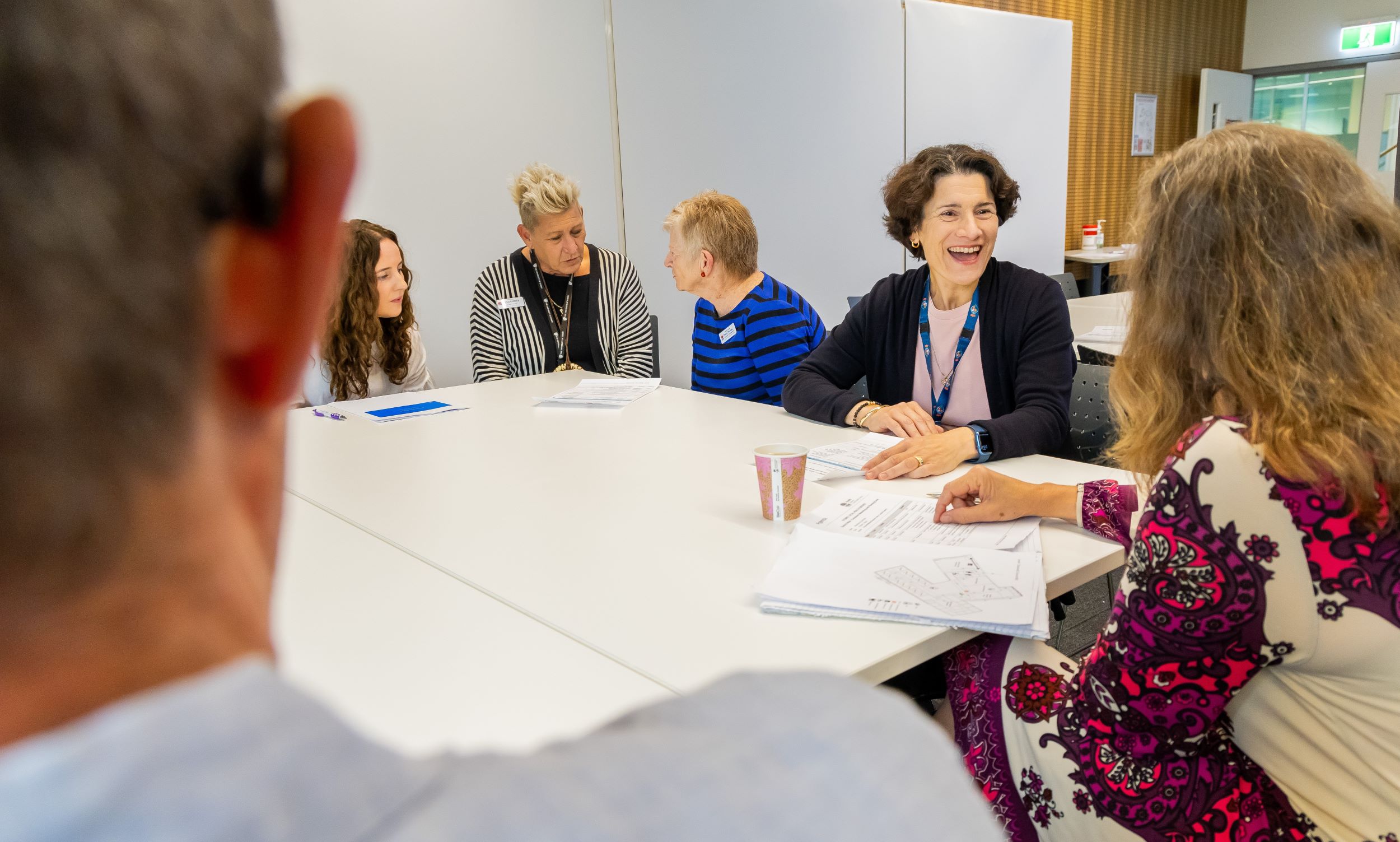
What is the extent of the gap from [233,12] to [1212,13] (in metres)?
10.4

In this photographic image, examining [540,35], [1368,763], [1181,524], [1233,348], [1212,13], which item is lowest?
[1368,763]

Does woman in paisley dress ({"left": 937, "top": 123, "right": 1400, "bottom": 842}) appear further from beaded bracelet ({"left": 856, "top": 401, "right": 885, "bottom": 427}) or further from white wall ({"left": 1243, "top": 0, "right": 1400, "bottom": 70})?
white wall ({"left": 1243, "top": 0, "right": 1400, "bottom": 70})

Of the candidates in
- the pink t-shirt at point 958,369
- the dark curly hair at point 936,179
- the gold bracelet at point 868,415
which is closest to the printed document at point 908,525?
the gold bracelet at point 868,415

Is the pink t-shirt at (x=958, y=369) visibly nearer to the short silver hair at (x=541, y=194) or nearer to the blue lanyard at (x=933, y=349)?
the blue lanyard at (x=933, y=349)

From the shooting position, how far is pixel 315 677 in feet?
3.86

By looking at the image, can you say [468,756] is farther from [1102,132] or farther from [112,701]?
[1102,132]

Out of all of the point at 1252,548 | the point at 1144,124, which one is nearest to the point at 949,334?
the point at 1252,548

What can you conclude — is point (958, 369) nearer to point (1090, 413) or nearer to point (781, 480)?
point (1090, 413)

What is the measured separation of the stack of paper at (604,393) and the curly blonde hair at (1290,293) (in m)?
1.75

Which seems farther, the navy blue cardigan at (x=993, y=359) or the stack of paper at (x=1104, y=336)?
the stack of paper at (x=1104, y=336)

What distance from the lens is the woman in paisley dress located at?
3.33ft

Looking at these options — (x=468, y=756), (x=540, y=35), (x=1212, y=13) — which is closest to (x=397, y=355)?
(x=540, y=35)

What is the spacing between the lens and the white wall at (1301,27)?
819cm

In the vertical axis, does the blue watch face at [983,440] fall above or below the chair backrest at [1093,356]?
above
